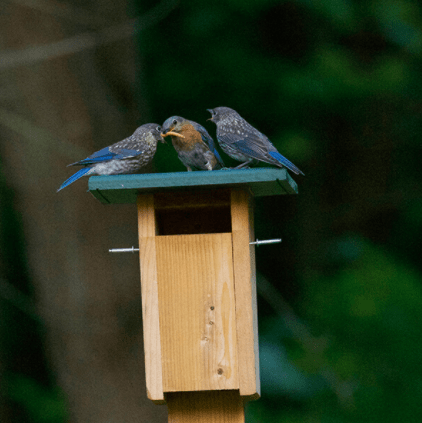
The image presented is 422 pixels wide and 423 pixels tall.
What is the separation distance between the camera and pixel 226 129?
8.88 feet

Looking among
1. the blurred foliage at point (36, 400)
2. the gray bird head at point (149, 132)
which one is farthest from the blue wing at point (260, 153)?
the blurred foliage at point (36, 400)

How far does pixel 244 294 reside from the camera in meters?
2.48

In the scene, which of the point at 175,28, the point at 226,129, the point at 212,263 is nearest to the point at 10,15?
the point at 175,28

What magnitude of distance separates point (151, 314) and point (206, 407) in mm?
405

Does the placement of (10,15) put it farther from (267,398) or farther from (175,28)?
(267,398)

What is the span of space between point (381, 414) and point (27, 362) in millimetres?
2240

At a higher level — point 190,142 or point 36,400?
point 190,142

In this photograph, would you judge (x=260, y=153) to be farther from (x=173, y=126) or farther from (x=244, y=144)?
(x=173, y=126)

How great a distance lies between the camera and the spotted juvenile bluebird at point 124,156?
259 centimetres

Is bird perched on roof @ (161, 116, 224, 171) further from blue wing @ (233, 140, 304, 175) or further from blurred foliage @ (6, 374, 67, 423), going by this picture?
blurred foliage @ (6, 374, 67, 423)

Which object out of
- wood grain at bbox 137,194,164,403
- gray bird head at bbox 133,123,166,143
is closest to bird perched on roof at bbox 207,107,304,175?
gray bird head at bbox 133,123,166,143

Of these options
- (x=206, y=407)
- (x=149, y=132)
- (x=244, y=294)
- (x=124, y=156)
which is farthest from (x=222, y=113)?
(x=206, y=407)

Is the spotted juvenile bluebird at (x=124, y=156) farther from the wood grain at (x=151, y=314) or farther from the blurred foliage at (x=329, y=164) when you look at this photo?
the blurred foliage at (x=329, y=164)

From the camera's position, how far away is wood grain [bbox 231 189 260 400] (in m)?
2.47
